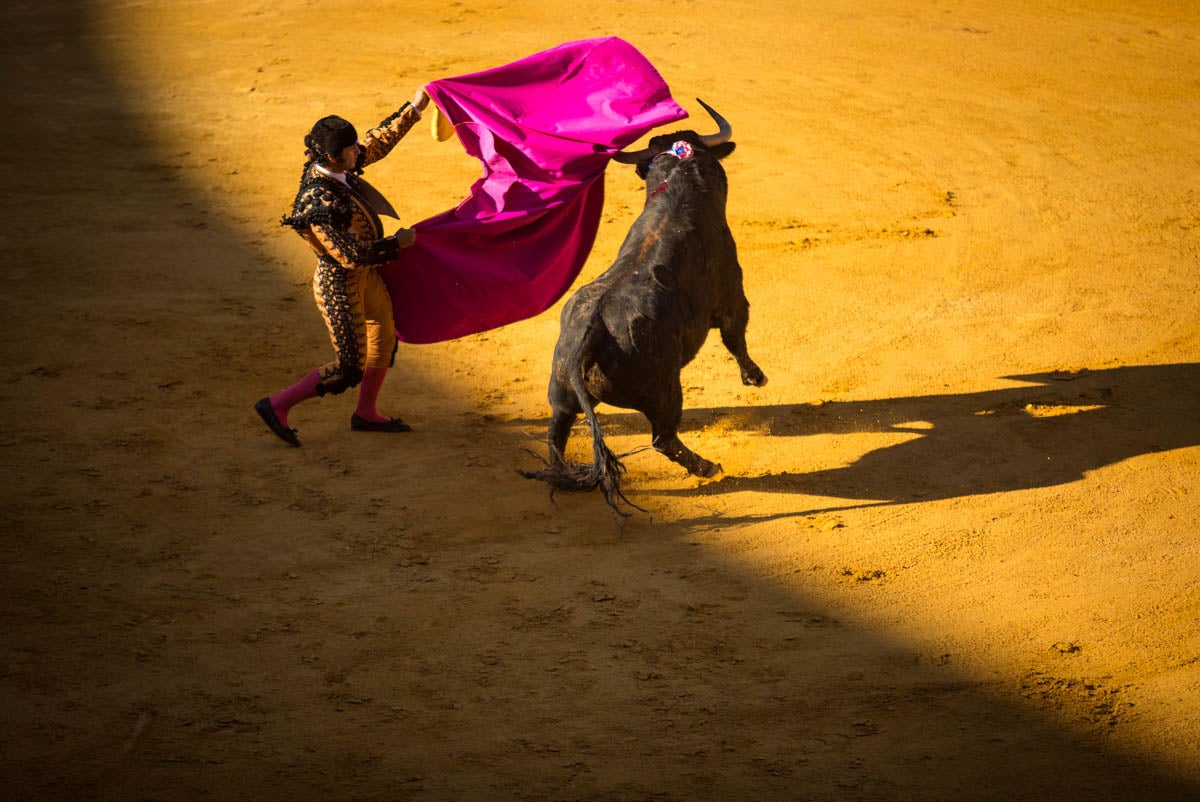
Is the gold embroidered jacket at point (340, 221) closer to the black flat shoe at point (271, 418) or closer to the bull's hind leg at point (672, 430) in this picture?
the black flat shoe at point (271, 418)

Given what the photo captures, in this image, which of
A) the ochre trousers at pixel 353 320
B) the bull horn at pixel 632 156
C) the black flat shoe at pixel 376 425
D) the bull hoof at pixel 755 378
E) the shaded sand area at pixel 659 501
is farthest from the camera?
the bull hoof at pixel 755 378

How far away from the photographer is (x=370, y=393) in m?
5.11

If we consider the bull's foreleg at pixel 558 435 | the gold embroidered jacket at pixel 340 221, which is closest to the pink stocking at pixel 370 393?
the gold embroidered jacket at pixel 340 221

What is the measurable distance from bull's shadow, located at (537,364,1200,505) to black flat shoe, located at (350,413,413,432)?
3.18ft

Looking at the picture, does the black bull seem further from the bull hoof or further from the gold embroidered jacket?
the gold embroidered jacket

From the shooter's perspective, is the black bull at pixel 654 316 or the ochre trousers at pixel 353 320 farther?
the ochre trousers at pixel 353 320

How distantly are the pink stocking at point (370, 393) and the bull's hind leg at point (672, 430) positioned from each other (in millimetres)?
1346

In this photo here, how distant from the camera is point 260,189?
7.85m

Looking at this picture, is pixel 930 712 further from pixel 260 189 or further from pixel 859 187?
pixel 260 189

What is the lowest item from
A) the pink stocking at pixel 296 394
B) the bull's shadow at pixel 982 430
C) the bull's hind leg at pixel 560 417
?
the bull's shadow at pixel 982 430

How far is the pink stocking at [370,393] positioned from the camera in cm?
507

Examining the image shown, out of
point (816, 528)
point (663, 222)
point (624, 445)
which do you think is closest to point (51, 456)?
point (624, 445)

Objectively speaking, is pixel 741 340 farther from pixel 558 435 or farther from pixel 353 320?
pixel 353 320

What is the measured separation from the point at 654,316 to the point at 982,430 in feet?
5.74
